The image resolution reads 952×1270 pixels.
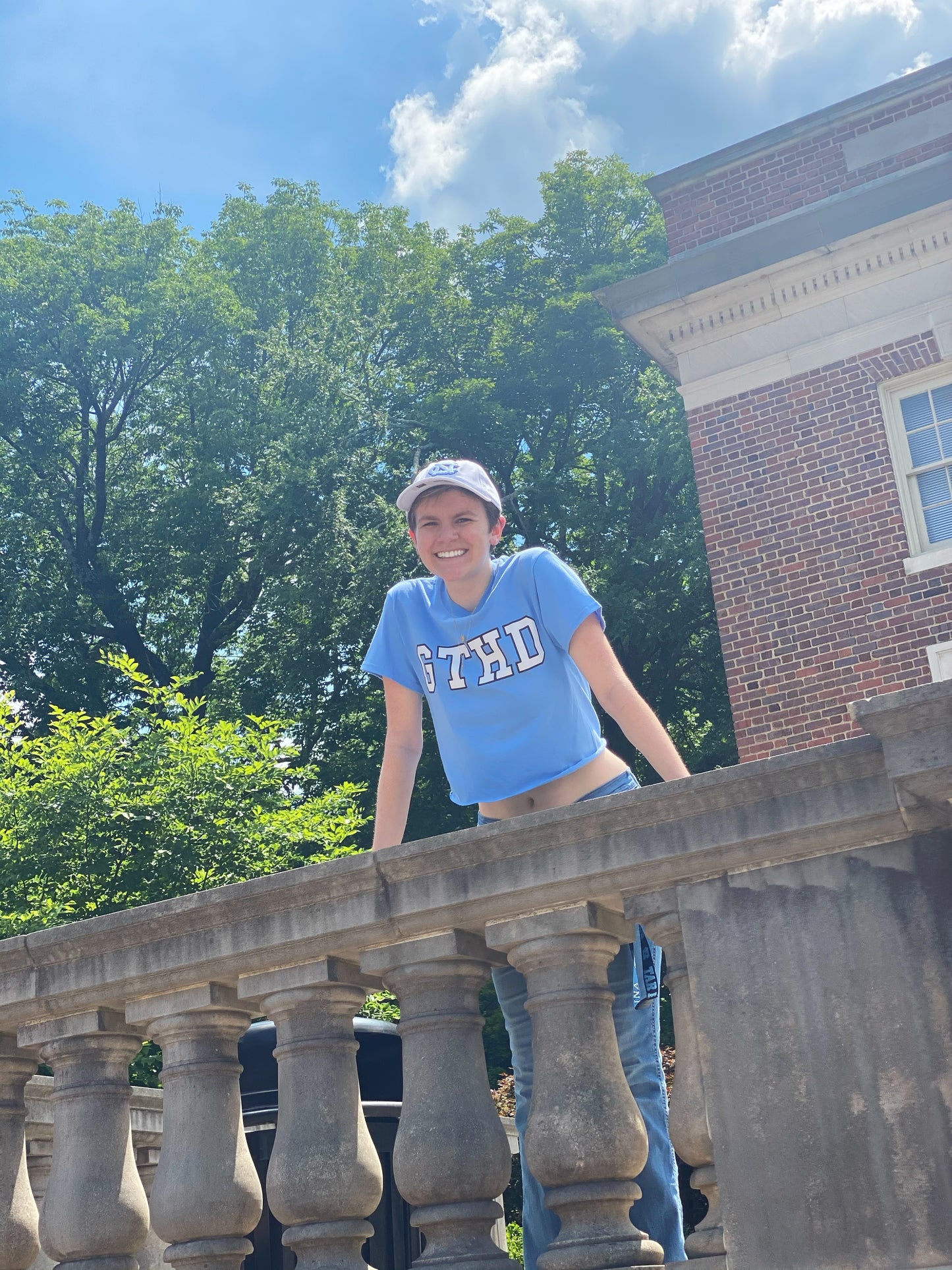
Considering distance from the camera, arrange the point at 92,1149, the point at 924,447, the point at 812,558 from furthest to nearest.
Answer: the point at 812,558, the point at 924,447, the point at 92,1149

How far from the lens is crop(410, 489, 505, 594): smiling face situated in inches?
133

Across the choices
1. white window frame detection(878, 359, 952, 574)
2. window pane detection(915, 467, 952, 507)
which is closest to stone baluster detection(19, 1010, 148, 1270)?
white window frame detection(878, 359, 952, 574)

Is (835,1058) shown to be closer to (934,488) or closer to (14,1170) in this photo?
(14,1170)

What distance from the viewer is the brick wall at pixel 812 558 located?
38.5 feet

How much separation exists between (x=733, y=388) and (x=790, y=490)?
4.09ft

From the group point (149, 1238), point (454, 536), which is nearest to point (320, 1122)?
point (454, 536)

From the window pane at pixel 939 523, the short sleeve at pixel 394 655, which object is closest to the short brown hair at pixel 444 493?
the short sleeve at pixel 394 655

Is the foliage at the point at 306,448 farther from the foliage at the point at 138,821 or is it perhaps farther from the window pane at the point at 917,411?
the window pane at the point at 917,411

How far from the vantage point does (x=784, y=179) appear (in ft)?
43.9

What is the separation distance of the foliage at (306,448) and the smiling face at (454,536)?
15971 millimetres

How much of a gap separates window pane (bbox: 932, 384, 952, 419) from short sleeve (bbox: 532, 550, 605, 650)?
977cm

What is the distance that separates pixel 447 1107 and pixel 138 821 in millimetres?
10525

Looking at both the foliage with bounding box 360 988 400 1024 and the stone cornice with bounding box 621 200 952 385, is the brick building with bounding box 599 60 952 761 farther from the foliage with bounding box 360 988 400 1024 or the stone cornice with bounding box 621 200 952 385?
the foliage with bounding box 360 988 400 1024

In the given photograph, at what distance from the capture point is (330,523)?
Answer: 807 inches
